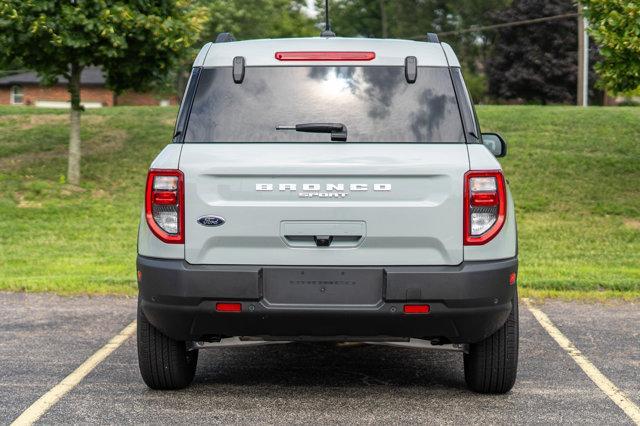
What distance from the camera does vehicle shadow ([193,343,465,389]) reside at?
698 cm

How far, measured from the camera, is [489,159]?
19.5ft

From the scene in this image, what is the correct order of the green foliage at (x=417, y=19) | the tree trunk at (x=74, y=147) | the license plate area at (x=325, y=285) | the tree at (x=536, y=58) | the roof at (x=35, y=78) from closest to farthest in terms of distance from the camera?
the license plate area at (x=325, y=285)
the tree trunk at (x=74, y=147)
the tree at (x=536, y=58)
the roof at (x=35, y=78)
the green foliage at (x=417, y=19)

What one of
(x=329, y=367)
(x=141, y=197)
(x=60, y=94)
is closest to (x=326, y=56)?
(x=329, y=367)

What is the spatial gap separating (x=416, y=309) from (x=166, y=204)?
4.57 feet

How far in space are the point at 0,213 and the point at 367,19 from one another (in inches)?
2357

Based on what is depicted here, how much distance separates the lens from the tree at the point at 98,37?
19297mm

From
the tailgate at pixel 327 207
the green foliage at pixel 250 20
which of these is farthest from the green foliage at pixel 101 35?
the green foliage at pixel 250 20

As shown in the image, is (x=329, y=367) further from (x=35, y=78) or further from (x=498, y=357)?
(x=35, y=78)

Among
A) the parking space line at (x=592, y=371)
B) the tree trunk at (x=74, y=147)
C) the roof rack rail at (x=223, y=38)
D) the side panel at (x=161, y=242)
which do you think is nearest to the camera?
the side panel at (x=161, y=242)

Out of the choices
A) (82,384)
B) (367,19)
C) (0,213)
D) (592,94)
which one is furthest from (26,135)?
(367,19)

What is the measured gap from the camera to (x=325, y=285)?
5812mm

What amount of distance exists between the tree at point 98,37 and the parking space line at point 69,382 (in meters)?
11.6

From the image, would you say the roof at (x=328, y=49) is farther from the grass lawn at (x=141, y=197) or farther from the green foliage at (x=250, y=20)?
the green foliage at (x=250, y=20)

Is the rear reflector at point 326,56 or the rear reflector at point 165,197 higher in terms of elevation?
the rear reflector at point 326,56
